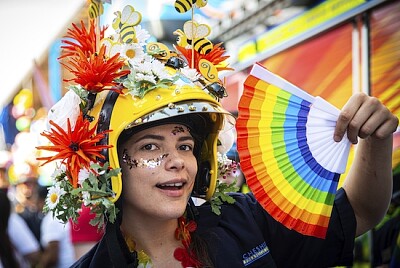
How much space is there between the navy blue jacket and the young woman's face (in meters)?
0.21

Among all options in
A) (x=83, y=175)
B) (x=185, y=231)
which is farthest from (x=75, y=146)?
(x=185, y=231)

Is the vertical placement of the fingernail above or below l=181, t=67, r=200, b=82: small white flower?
below

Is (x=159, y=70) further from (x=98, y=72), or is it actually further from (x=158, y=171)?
(x=158, y=171)

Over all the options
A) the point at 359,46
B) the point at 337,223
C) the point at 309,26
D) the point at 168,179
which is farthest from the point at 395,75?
the point at 168,179

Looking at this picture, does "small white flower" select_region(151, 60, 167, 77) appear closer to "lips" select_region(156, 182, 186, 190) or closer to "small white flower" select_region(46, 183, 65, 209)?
"lips" select_region(156, 182, 186, 190)

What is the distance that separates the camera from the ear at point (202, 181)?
92.8 inches

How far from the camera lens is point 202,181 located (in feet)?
7.80

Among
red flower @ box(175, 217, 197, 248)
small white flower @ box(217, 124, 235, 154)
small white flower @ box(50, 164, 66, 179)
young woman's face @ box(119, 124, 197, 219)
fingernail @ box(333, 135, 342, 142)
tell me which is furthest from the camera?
small white flower @ box(217, 124, 235, 154)

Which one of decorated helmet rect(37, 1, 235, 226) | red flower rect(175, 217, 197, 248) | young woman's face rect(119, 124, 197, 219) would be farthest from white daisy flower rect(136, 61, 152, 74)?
red flower rect(175, 217, 197, 248)

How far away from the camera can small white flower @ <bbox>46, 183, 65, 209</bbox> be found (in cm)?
216

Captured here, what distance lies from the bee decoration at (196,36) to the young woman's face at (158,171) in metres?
0.40

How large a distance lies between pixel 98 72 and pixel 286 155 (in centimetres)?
79

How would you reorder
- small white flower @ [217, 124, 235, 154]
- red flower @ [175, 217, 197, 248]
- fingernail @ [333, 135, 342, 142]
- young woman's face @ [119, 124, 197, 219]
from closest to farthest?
fingernail @ [333, 135, 342, 142] < young woman's face @ [119, 124, 197, 219] < red flower @ [175, 217, 197, 248] < small white flower @ [217, 124, 235, 154]

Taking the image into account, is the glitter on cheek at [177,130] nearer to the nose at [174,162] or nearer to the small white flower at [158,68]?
the nose at [174,162]
